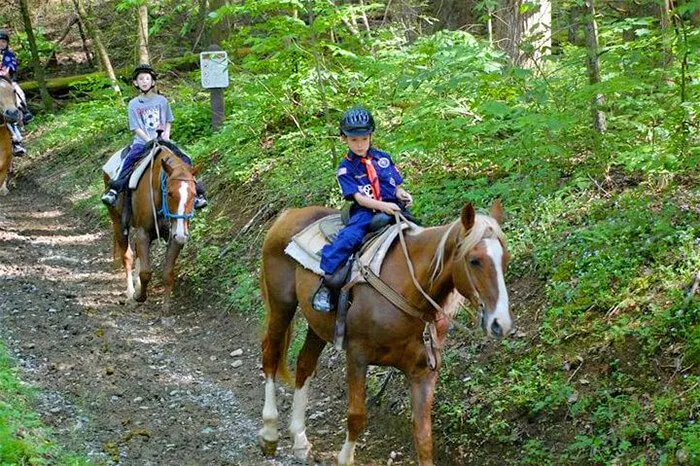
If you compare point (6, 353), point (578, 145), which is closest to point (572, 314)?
point (578, 145)

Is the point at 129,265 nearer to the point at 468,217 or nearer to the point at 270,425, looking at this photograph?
the point at 270,425

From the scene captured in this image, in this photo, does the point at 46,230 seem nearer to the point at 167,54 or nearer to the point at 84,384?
the point at 84,384

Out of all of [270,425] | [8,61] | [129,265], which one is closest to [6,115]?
[8,61]

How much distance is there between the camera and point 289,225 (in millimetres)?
6691

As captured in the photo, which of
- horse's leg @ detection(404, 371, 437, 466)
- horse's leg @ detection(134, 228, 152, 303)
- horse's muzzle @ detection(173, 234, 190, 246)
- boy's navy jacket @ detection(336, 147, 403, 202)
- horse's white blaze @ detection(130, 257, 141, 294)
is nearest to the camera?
horse's leg @ detection(404, 371, 437, 466)

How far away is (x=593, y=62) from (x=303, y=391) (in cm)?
426

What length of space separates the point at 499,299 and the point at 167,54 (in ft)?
73.5

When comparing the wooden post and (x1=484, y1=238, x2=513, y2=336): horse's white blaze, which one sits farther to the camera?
the wooden post

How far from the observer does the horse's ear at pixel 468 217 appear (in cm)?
475

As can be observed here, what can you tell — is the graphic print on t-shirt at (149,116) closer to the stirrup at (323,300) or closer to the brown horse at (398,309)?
the brown horse at (398,309)

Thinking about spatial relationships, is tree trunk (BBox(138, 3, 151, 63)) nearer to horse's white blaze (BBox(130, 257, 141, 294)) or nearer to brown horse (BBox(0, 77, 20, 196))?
brown horse (BBox(0, 77, 20, 196))

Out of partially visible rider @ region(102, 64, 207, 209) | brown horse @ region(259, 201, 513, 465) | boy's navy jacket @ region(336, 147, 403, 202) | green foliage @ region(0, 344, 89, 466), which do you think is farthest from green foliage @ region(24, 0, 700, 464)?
green foliage @ region(0, 344, 89, 466)

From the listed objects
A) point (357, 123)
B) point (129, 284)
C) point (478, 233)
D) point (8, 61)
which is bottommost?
point (129, 284)

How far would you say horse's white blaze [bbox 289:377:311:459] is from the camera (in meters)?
6.35
